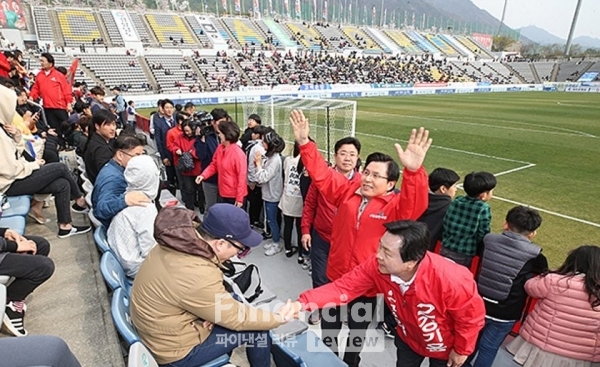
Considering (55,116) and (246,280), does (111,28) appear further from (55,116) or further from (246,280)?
(246,280)

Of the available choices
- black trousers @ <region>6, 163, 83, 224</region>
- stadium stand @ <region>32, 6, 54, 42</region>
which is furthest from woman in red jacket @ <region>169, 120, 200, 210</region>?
stadium stand @ <region>32, 6, 54, 42</region>

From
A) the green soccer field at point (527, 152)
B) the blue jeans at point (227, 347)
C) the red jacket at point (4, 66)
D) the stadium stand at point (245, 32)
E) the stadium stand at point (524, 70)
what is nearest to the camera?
the blue jeans at point (227, 347)

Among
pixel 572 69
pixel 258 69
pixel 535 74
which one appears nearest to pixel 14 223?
pixel 258 69

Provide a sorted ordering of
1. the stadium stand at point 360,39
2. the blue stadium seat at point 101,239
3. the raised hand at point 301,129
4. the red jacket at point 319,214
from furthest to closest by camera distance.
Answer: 1. the stadium stand at point 360,39
2. the red jacket at point 319,214
3. the blue stadium seat at point 101,239
4. the raised hand at point 301,129

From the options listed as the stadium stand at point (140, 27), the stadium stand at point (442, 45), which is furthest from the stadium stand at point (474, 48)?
the stadium stand at point (140, 27)

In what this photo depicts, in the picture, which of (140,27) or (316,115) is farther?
(140,27)

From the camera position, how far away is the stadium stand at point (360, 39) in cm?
5672

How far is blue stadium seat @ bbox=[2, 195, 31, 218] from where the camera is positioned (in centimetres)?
367

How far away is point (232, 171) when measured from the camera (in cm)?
472

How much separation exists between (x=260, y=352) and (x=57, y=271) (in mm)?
2479

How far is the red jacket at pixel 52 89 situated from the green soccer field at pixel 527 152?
795 centimetres

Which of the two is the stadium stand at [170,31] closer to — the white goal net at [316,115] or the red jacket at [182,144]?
the white goal net at [316,115]

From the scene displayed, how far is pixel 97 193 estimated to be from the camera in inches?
127

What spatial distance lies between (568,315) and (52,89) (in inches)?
353
